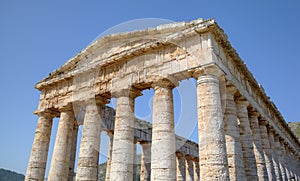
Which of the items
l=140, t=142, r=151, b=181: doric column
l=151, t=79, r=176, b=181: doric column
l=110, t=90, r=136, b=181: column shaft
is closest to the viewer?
l=151, t=79, r=176, b=181: doric column

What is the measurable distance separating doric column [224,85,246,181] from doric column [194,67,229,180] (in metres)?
2.41

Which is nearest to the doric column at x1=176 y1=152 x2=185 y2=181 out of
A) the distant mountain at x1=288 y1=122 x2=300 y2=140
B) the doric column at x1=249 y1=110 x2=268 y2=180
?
the doric column at x1=249 y1=110 x2=268 y2=180

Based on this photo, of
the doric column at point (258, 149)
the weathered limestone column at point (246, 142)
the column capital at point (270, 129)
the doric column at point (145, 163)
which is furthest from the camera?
the doric column at point (145, 163)

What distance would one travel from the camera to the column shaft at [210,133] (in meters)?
8.48

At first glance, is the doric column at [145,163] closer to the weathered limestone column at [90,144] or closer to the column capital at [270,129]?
the weathered limestone column at [90,144]

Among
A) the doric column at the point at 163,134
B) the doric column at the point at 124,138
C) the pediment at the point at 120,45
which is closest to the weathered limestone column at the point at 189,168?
the doric column at the point at 124,138

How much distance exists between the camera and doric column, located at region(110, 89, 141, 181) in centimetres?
1069

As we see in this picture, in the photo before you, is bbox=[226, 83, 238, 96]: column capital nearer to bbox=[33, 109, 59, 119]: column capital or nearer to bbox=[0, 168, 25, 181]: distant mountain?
bbox=[33, 109, 59, 119]: column capital

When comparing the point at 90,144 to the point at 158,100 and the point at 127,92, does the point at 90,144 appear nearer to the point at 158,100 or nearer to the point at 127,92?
the point at 127,92

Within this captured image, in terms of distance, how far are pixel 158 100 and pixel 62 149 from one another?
6.83 metres

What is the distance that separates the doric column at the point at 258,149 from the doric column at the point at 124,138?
7.52m

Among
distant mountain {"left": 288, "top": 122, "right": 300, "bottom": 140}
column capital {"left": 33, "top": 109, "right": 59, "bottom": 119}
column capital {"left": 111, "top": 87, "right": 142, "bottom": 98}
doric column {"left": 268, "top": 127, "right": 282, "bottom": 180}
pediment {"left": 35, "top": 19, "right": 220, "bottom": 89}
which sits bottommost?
doric column {"left": 268, "top": 127, "right": 282, "bottom": 180}

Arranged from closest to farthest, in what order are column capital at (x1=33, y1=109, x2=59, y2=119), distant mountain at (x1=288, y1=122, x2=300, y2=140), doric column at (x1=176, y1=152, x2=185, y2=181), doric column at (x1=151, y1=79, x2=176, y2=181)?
doric column at (x1=151, y1=79, x2=176, y2=181)
column capital at (x1=33, y1=109, x2=59, y2=119)
doric column at (x1=176, y1=152, x2=185, y2=181)
distant mountain at (x1=288, y1=122, x2=300, y2=140)

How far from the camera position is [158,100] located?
1090cm
